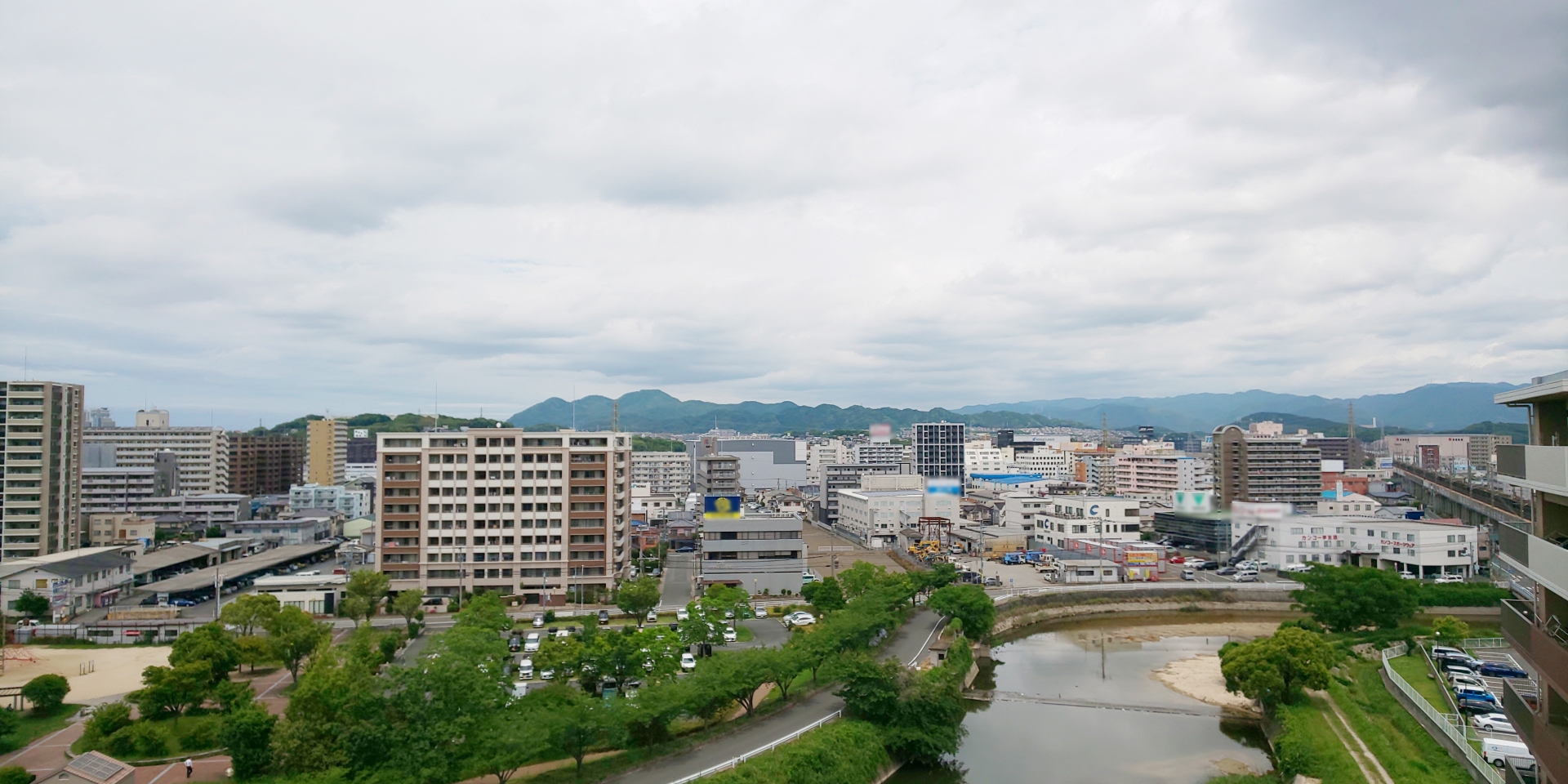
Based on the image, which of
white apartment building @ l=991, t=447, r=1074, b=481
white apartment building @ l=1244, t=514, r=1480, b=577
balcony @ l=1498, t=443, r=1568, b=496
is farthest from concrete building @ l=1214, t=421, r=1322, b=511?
balcony @ l=1498, t=443, r=1568, b=496

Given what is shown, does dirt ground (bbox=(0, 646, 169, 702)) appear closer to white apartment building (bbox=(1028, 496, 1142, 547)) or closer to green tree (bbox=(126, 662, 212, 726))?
green tree (bbox=(126, 662, 212, 726))

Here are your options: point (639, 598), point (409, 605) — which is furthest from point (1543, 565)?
point (409, 605)

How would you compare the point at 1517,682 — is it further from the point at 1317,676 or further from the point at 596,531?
the point at 596,531

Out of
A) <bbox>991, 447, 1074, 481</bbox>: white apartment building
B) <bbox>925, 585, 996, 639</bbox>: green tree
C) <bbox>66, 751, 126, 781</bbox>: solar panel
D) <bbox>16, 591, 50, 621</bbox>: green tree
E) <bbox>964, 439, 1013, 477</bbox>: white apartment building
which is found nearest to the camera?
<bbox>66, 751, 126, 781</bbox>: solar panel

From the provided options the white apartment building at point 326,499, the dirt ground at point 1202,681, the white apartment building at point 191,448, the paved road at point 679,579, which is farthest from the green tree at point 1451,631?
the white apartment building at point 191,448

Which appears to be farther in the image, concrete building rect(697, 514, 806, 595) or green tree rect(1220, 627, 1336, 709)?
concrete building rect(697, 514, 806, 595)

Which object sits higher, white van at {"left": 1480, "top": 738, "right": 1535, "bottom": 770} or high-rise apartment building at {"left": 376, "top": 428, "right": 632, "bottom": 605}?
high-rise apartment building at {"left": 376, "top": 428, "right": 632, "bottom": 605}
